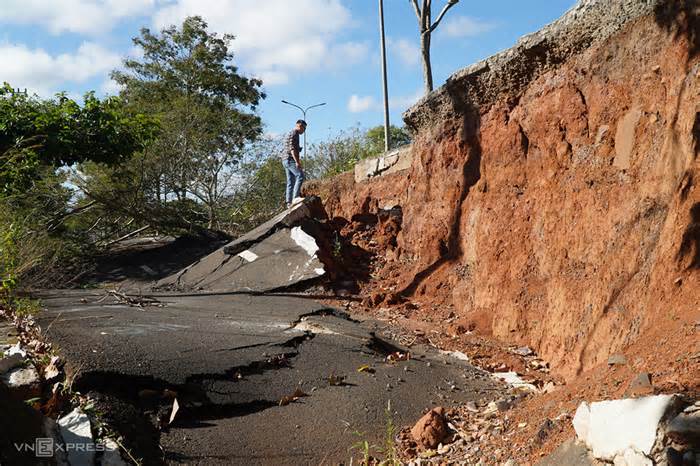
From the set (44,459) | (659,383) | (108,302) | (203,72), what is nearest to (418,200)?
(108,302)

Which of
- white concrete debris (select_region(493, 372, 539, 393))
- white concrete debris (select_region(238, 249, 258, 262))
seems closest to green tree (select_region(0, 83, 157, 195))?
white concrete debris (select_region(238, 249, 258, 262))

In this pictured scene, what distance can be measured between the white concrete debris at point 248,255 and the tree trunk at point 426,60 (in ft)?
23.2

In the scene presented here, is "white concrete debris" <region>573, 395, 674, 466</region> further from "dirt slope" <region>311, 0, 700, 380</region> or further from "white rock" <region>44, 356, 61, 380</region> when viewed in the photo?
"white rock" <region>44, 356, 61, 380</region>

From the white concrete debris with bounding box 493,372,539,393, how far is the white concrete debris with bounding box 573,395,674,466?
88.7 inches

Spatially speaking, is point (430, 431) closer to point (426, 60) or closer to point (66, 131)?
point (66, 131)

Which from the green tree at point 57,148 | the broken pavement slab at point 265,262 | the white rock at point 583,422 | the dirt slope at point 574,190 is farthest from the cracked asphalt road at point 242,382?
the green tree at point 57,148

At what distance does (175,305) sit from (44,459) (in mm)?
4603

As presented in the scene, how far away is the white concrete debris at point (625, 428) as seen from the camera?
7.53 feet

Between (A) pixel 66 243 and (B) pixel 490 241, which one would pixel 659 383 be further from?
(A) pixel 66 243

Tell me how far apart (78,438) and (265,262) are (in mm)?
7208

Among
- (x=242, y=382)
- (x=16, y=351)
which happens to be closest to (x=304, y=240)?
(x=242, y=382)

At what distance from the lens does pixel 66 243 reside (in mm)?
12367

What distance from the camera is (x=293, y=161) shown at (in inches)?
466

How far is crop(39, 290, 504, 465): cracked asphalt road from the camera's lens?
3.58 meters
